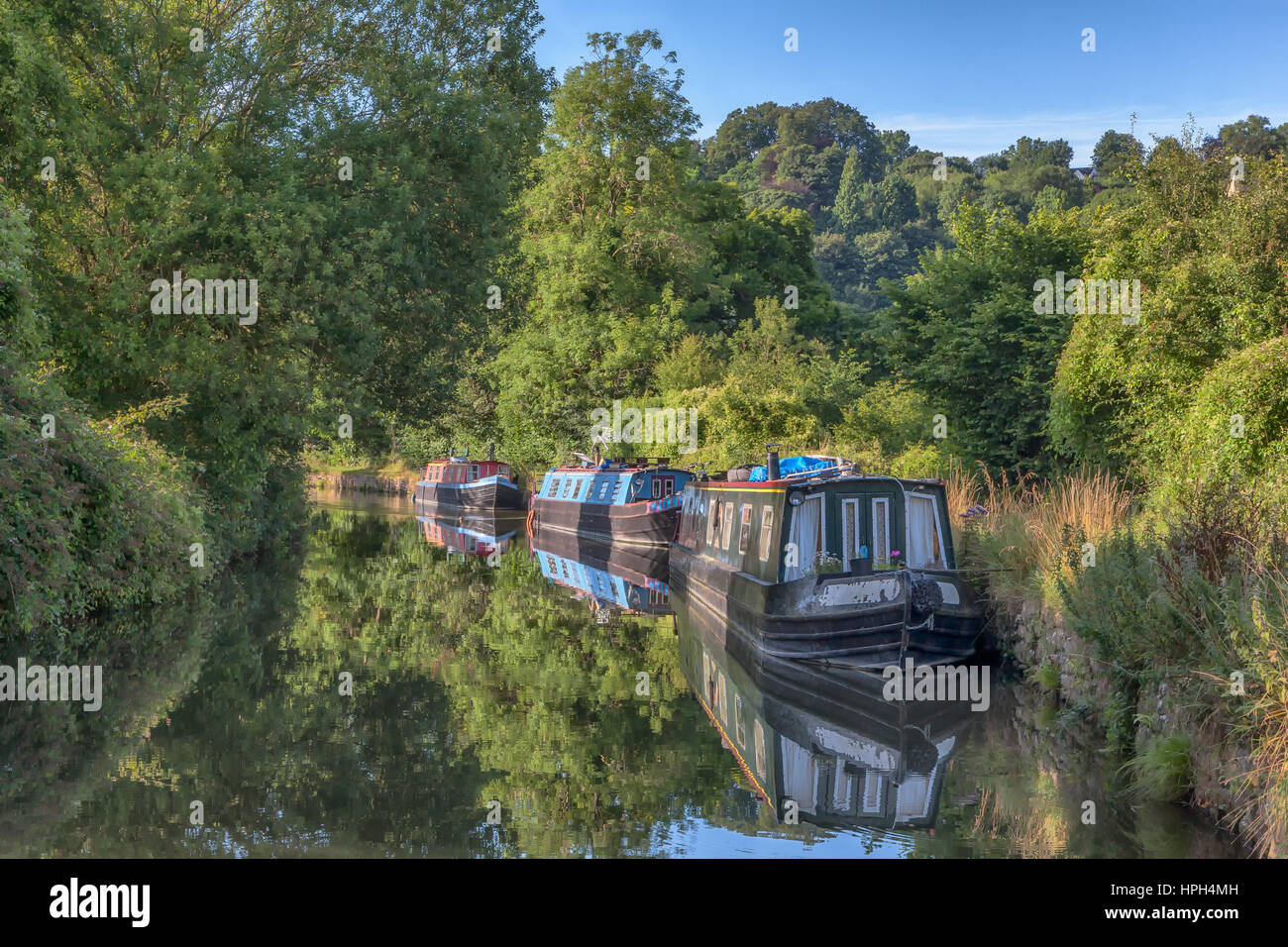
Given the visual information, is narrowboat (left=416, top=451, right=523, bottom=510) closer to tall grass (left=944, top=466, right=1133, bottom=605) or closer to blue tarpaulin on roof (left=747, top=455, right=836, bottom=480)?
blue tarpaulin on roof (left=747, top=455, right=836, bottom=480)

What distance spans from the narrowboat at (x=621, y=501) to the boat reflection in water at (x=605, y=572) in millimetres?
314

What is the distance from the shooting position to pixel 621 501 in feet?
101

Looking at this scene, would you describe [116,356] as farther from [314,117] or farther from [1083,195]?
[1083,195]

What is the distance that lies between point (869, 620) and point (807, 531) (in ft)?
6.10

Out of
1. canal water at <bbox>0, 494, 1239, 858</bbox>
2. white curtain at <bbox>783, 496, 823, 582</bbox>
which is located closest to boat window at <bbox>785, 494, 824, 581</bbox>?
white curtain at <bbox>783, 496, 823, 582</bbox>

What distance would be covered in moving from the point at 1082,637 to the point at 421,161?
47.5 ft

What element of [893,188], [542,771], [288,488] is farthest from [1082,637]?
[893,188]

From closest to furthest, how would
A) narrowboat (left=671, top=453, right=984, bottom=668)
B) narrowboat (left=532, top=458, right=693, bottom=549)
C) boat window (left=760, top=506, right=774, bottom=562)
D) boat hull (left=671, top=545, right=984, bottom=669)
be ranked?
boat hull (left=671, top=545, right=984, bottom=669), narrowboat (left=671, top=453, right=984, bottom=668), boat window (left=760, top=506, right=774, bottom=562), narrowboat (left=532, top=458, right=693, bottom=549)

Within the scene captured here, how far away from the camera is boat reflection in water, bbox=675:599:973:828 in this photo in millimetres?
8430

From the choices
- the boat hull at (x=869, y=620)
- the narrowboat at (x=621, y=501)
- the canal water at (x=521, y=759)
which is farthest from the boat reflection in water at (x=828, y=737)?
the narrowboat at (x=621, y=501)

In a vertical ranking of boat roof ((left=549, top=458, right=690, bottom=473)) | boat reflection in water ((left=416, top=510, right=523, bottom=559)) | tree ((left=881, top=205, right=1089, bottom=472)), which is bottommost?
boat reflection in water ((left=416, top=510, right=523, bottom=559))

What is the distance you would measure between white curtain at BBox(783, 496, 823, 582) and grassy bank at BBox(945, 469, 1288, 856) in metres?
2.39

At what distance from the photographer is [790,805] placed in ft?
27.3

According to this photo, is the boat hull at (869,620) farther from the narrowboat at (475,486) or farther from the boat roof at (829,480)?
the narrowboat at (475,486)
